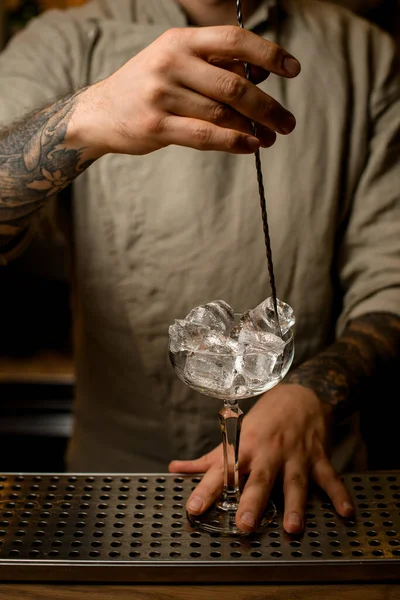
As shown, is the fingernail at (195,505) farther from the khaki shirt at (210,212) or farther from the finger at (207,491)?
the khaki shirt at (210,212)

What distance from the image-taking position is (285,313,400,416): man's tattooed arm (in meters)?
1.36

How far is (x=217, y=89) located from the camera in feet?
3.05

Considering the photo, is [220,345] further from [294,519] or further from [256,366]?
[294,519]

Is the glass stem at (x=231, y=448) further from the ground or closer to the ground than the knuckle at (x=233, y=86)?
closer to the ground

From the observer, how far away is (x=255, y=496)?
106 centimetres

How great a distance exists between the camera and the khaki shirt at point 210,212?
5.30 feet

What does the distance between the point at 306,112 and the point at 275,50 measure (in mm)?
765

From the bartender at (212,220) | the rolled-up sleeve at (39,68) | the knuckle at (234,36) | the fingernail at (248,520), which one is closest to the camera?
Answer: the knuckle at (234,36)

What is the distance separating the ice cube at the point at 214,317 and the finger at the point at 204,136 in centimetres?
22

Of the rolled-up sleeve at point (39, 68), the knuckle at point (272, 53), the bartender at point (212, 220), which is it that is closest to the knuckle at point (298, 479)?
the bartender at point (212, 220)

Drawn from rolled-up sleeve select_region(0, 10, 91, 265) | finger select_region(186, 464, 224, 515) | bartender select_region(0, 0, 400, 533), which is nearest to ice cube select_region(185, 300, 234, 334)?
finger select_region(186, 464, 224, 515)

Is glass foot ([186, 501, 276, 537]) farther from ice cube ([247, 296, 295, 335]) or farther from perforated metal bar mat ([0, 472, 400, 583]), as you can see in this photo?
ice cube ([247, 296, 295, 335])

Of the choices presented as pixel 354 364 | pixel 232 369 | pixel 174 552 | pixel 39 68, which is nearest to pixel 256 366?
pixel 232 369

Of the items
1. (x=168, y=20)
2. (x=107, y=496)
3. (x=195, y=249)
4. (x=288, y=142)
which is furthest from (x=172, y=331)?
(x=168, y=20)
